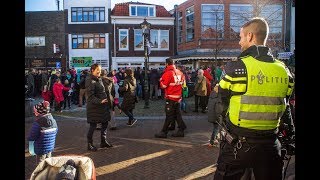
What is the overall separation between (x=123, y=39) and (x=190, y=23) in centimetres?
588

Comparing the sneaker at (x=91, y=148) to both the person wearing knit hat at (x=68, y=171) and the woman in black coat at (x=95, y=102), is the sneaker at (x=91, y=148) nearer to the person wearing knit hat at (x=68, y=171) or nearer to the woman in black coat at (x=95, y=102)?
the woman in black coat at (x=95, y=102)

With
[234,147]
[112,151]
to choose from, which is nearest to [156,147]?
[112,151]

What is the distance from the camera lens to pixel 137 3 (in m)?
30.6

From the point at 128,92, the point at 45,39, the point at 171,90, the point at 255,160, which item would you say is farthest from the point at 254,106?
the point at 45,39

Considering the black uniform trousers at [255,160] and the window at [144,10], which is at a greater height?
the window at [144,10]

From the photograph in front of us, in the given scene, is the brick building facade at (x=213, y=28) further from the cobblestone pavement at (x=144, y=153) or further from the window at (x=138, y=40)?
the cobblestone pavement at (x=144, y=153)

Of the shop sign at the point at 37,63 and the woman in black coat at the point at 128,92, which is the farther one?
the shop sign at the point at 37,63

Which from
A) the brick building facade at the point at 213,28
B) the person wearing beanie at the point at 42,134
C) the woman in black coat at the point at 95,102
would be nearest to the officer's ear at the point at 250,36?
the person wearing beanie at the point at 42,134

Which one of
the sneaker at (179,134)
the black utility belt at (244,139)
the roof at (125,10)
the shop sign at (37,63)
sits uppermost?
the roof at (125,10)

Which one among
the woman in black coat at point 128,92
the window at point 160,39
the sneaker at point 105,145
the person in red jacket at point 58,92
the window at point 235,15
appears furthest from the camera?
the window at point 160,39

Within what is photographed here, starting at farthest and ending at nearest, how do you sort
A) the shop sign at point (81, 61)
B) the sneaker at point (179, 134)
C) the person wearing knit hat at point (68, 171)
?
1. the shop sign at point (81, 61)
2. the sneaker at point (179, 134)
3. the person wearing knit hat at point (68, 171)

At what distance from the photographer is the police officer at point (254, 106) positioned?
8.55 ft
